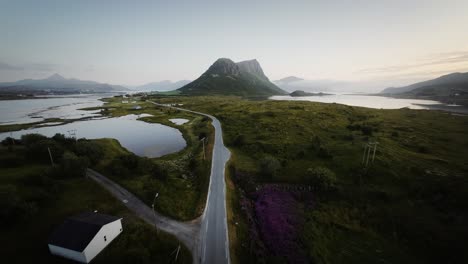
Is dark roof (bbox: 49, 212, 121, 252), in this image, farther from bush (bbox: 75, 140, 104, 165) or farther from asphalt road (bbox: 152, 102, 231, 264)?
bush (bbox: 75, 140, 104, 165)

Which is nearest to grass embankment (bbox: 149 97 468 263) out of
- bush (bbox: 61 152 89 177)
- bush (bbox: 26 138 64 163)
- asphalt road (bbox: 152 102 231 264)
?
asphalt road (bbox: 152 102 231 264)

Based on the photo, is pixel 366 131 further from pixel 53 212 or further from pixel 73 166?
pixel 53 212

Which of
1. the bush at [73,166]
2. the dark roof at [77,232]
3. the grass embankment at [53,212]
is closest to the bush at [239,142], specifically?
the grass embankment at [53,212]

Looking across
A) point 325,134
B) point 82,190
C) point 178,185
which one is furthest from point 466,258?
point 82,190

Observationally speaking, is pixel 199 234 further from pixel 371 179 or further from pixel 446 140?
pixel 446 140

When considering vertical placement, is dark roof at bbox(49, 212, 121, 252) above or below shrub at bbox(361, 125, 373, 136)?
below

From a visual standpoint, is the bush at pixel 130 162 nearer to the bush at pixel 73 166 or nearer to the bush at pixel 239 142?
the bush at pixel 73 166

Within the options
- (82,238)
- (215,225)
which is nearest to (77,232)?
(82,238)
